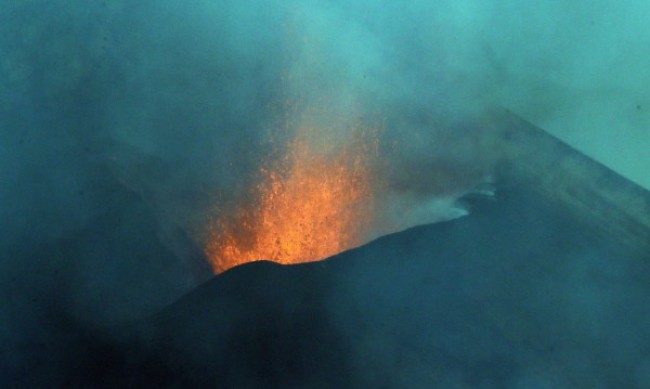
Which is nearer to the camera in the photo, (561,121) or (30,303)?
(30,303)

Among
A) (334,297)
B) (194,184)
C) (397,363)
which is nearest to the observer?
(397,363)

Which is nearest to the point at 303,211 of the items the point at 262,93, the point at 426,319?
the point at 262,93

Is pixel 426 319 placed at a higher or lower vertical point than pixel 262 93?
lower

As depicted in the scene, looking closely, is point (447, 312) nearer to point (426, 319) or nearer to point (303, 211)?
point (426, 319)

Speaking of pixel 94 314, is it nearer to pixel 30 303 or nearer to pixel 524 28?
pixel 30 303

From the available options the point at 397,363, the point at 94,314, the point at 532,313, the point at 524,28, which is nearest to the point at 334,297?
the point at 397,363

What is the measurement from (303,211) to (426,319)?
683 mm

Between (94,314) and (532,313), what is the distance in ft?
5.23

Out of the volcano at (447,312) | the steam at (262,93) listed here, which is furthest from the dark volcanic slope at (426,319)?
the steam at (262,93)

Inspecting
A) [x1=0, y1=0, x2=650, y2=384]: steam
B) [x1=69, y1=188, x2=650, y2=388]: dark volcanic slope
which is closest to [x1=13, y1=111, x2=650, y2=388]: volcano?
[x1=69, y1=188, x2=650, y2=388]: dark volcanic slope

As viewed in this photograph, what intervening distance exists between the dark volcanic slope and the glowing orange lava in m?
0.08

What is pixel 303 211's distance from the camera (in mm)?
2521

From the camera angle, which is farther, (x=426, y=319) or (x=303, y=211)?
(x=303, y=211)

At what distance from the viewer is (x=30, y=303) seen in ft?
7.46
